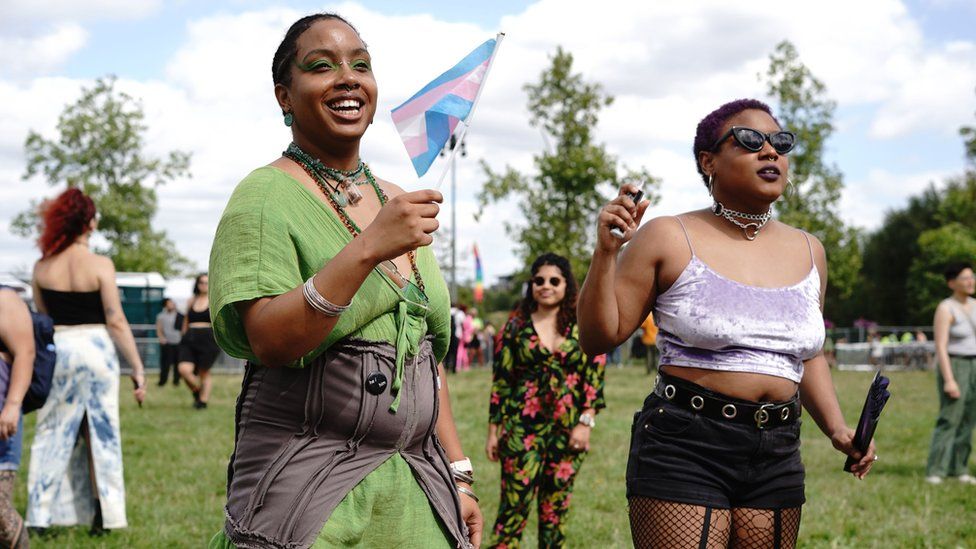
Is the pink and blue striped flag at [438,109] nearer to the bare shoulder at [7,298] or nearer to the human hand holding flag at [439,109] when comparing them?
the human hand holding flag at [439,109]

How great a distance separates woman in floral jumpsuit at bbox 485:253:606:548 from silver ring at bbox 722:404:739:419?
2.78 metres

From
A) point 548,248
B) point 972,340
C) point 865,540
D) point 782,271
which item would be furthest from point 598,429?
point 548,248

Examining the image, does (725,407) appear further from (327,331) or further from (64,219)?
(64,219)

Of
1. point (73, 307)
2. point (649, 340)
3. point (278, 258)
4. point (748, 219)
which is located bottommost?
point (649, 340)

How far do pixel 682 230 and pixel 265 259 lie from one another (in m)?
1.71

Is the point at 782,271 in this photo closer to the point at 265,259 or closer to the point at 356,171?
the point at 356,171

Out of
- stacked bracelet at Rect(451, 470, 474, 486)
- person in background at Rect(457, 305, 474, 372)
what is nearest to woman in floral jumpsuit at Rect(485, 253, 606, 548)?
stacked bracelet at Rect(451, 470, 474, 486)

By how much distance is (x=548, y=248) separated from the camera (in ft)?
91.2

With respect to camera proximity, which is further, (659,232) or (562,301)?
(562,301)

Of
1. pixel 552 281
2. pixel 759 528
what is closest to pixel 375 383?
pixel 759 528

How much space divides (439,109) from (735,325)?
1.29 m

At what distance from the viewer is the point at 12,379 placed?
4910 millimetres

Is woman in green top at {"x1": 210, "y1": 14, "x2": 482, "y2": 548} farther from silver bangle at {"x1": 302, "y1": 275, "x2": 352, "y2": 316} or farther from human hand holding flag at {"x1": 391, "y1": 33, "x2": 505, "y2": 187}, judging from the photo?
human hand holding flag at {"x1": 391, "y1": 33, "x2": 505, "y2": 187}

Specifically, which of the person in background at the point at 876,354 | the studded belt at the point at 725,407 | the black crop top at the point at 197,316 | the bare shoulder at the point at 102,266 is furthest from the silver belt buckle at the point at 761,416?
the person in background at the point at 876,354
